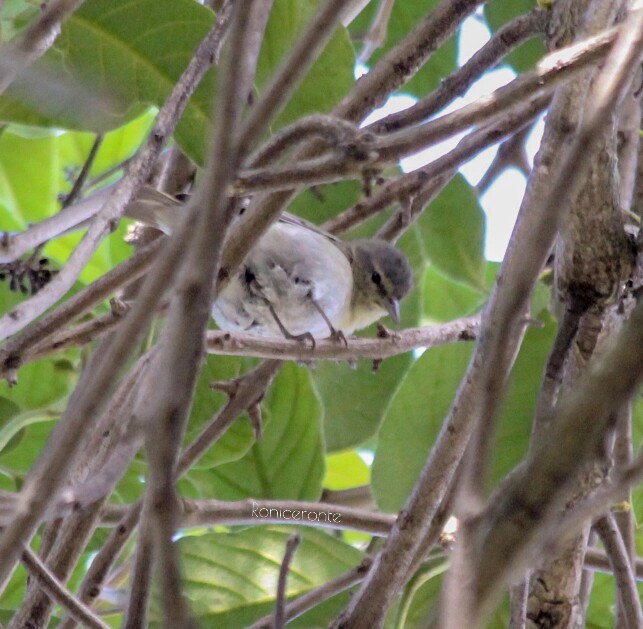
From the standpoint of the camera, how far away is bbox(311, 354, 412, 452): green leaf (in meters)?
2.61

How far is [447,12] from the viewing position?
72.2 inches

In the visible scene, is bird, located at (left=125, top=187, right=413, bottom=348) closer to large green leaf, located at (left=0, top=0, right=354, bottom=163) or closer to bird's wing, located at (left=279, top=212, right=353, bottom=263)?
bird's wing, located at (left=279, top=212, right=353, bottom=263)

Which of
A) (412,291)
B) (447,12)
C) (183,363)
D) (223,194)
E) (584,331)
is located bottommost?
(183,363)

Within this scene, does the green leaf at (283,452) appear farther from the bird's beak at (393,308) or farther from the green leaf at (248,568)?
the bird's beak at (393,308)

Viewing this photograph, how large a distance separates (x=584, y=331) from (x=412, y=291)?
1.78 m

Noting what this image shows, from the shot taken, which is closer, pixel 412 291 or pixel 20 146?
pixel 20 146

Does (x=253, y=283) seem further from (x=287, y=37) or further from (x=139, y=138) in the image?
(x=287, y=37)

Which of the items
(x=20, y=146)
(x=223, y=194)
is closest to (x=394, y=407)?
(x=20, y=146)

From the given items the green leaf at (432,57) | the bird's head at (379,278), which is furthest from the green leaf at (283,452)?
the green leaf at (432,57)

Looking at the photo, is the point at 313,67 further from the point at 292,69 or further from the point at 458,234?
the point at 292,69

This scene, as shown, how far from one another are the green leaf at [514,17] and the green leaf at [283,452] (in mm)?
1013

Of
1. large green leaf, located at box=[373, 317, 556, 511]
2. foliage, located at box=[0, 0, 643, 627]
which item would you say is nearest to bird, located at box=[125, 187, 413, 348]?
foliage, located at box=[0, 0, 643, 627]

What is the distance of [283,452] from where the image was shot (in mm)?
2480

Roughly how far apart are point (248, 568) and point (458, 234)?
967mm
